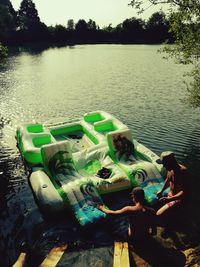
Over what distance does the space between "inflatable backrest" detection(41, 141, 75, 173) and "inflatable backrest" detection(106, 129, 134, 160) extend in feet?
7.68

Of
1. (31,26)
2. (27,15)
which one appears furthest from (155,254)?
(27,15)

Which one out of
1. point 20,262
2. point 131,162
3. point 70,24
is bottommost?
point 131,162

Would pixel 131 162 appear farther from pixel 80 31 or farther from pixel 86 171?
pixel 80 31

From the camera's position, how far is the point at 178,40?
20.1 meters

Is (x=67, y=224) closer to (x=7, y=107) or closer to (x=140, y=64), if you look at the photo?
(x=7, y=107)

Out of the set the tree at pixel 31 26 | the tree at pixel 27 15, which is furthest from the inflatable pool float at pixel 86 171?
the tree at pixel 27 15

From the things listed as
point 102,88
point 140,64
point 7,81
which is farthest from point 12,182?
point 140,64

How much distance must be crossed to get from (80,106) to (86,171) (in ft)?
54.0

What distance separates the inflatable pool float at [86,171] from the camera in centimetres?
1268

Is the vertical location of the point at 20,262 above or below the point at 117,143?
below

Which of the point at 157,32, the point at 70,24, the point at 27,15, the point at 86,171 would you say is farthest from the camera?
the point at 70,24

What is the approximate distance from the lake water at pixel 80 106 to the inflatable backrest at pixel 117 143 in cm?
463

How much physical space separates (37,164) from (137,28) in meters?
102

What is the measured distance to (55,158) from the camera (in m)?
14.6
